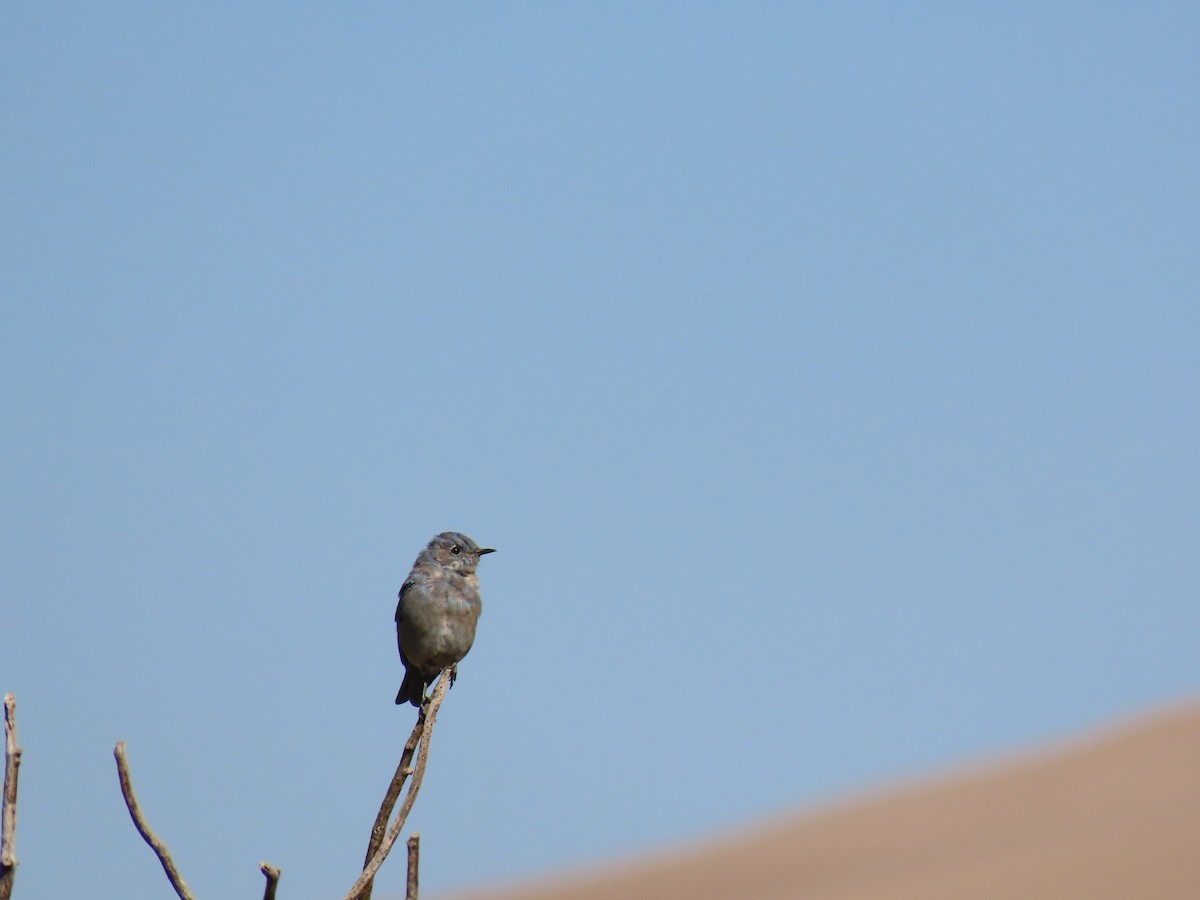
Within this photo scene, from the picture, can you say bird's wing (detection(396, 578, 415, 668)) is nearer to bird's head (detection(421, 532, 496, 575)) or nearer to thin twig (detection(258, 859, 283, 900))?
bird's head (detection(421, 532, 496, 575))

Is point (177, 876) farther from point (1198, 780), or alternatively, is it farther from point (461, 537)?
point (1198, 780)

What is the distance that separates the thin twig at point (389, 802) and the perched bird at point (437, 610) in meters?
2.61

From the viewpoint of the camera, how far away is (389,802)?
281 inches

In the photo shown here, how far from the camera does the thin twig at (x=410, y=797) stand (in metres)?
6.56

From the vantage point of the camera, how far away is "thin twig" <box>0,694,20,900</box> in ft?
17.7

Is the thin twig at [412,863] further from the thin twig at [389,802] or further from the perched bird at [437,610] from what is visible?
the perched bird at [437,610]

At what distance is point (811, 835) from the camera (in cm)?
4872

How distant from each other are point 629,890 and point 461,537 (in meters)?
39.7

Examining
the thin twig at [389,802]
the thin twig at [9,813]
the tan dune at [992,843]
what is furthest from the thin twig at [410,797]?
the tan dune at [992,843]

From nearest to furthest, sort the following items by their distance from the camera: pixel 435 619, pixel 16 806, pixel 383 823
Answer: pixel 16 806
pixel 383 823
pixel 435 619

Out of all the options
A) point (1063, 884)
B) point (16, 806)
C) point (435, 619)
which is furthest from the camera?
point (1063, 884)

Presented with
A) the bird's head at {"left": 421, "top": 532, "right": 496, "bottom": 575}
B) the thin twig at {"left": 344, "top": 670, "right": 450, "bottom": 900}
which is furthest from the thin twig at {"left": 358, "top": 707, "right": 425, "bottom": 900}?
the bird's head at {"left": 421, "top": 532, "right": 496, "bottom": 575}

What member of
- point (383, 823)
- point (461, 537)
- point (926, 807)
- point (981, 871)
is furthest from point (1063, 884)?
point (383, 823)

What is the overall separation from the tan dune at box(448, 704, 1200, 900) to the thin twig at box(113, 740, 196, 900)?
90.5ft
